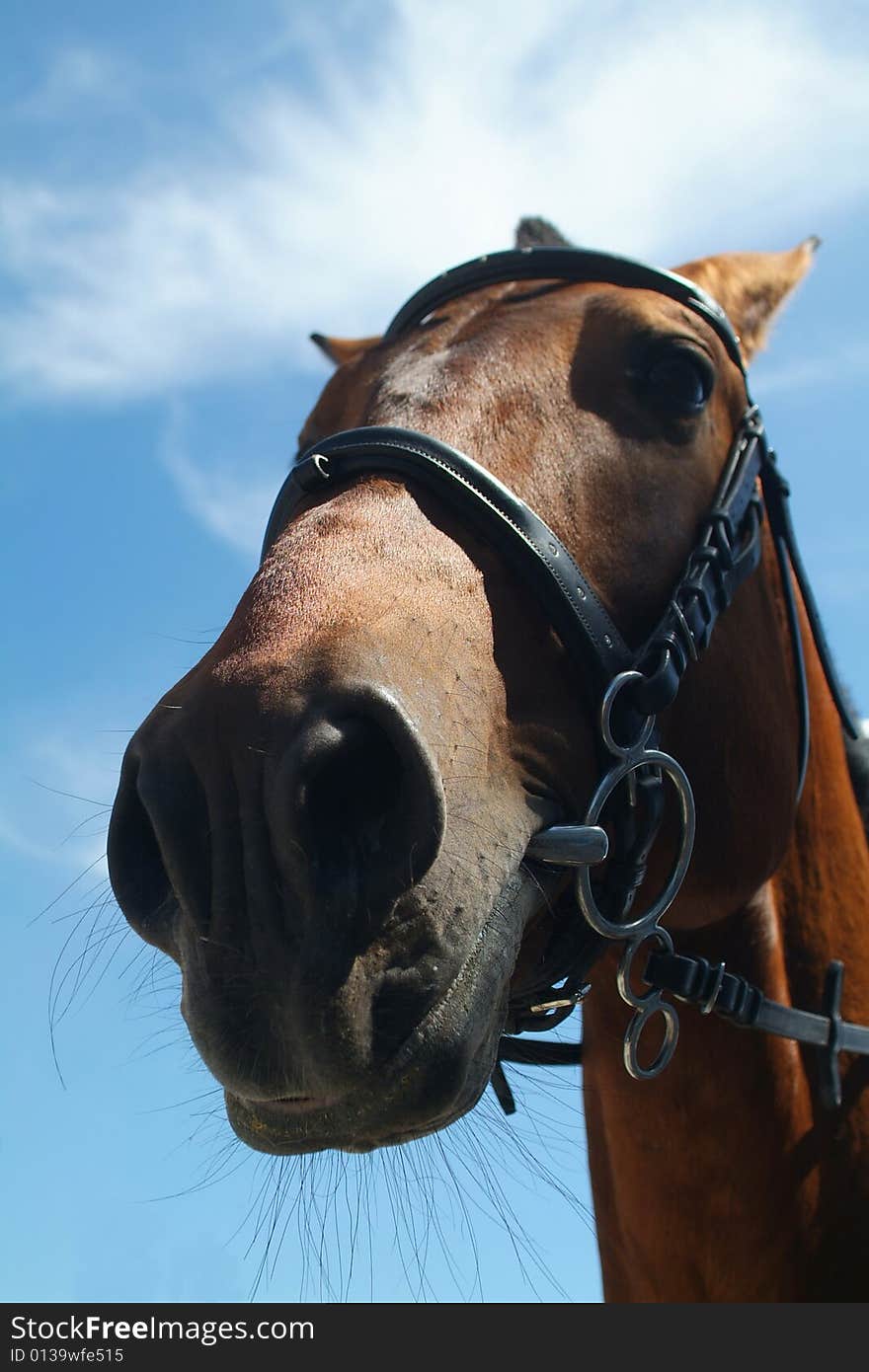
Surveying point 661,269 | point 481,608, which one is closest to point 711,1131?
point 481,608

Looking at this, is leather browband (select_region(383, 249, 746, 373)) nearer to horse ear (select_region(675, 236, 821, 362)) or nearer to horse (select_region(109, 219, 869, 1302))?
horse (select_region(109, 219, 869, 1302))

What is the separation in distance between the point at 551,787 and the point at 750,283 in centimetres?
228

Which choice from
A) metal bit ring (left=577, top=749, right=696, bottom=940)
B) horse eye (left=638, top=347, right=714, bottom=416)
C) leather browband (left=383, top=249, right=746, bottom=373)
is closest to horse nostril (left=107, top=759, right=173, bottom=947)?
metal bit ring (left=577, top=749, right=696, bottom=940)

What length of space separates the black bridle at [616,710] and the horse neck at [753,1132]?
11 centimetres

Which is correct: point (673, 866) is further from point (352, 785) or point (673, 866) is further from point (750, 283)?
point (750, 283)

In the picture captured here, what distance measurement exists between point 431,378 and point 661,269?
0.92 m

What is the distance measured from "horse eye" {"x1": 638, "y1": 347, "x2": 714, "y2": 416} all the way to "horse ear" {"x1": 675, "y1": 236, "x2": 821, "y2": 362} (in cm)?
84

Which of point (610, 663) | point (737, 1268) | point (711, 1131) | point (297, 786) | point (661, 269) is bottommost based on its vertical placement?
point (737, 1268)

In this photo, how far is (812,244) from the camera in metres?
3.99

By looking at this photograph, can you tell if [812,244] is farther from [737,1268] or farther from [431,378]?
[737,1268]

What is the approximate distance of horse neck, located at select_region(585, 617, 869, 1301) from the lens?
2.96 metres

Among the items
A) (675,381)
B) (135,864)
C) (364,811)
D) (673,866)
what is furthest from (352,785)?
(675,381)

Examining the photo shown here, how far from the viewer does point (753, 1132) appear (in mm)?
3023

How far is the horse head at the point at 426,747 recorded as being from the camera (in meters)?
1.81
